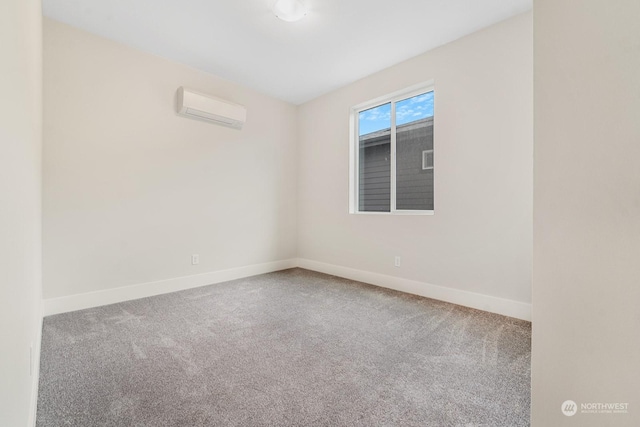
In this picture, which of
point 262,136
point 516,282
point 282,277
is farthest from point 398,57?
point 282,277

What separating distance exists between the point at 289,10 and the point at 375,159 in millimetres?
2022

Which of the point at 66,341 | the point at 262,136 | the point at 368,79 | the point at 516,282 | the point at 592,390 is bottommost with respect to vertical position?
the point at 66,341

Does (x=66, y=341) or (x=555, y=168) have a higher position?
(x=555, y=168)

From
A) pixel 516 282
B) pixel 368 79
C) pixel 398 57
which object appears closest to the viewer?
pixel 516 282

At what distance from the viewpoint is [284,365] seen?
5.49 ft

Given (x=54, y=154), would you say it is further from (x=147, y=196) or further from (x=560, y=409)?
(x=560, y=409)

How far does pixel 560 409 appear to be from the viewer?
73 cm

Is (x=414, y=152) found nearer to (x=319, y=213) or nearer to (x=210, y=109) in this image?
(x=319, y=213)

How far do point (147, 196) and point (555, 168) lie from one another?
136 inches

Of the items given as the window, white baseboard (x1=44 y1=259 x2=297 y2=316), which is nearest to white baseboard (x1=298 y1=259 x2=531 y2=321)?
the window

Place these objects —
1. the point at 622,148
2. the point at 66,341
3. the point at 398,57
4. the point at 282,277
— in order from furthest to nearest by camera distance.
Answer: the point at 282,277 → the point at 398,57 → the point at 66,341 → the point at 622,148

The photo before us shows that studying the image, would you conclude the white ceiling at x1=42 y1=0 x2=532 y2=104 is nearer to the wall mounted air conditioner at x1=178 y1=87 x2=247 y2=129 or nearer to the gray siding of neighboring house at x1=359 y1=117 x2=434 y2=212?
the wall mounted air conditioner at x1=178 y1=87 x2=247 y2=129

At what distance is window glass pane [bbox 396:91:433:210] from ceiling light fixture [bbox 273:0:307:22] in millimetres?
1623

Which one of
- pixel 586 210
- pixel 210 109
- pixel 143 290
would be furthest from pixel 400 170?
pixel 143 290
